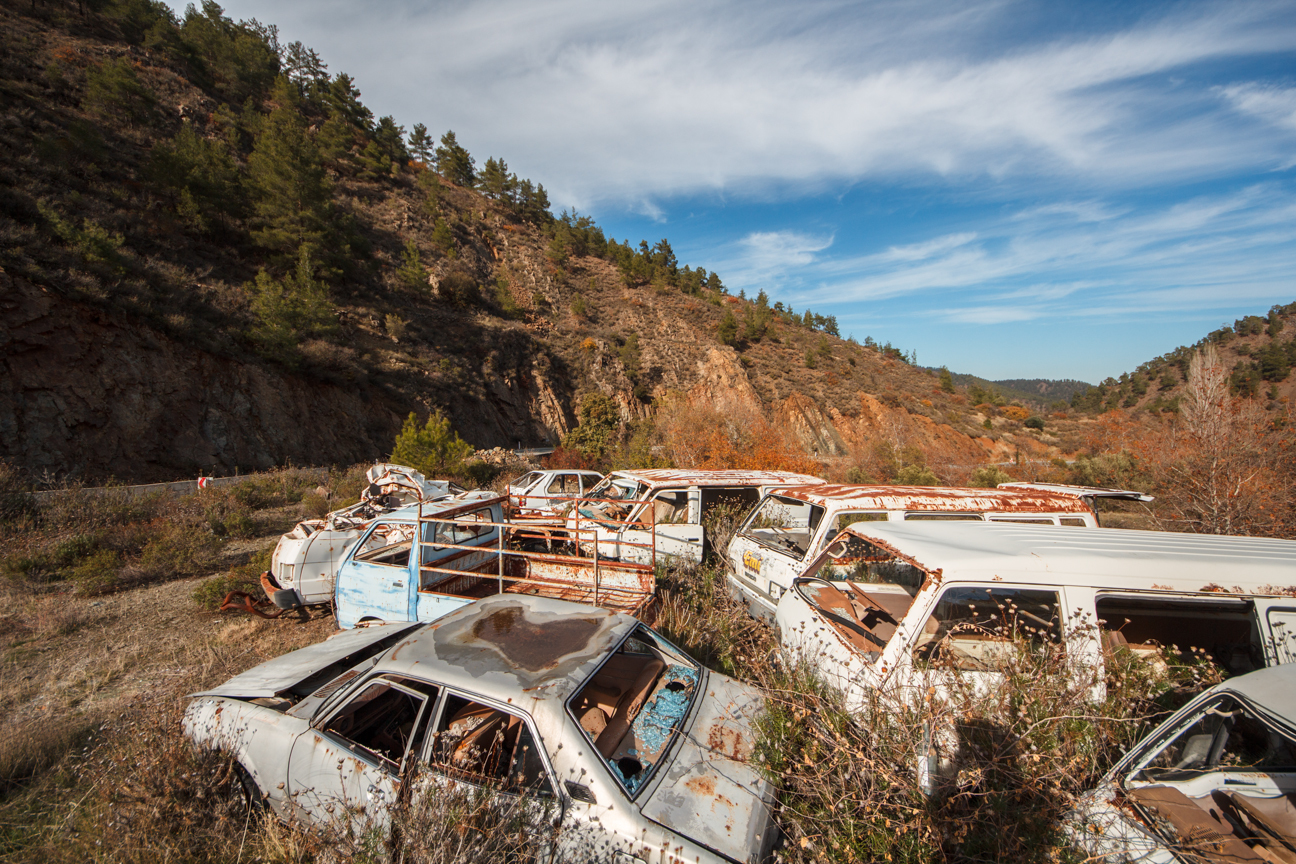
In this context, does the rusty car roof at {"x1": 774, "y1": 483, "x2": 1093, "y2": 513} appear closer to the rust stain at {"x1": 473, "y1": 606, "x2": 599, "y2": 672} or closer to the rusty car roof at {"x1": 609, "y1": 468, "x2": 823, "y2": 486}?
the rusty car roof at {"x1": 609, "y1": 468, "x2": 823, "y2": 486}

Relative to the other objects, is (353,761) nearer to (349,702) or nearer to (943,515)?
(349,702)

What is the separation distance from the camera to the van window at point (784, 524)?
5998mm

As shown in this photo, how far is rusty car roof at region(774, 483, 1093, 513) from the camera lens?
5418 millimetres

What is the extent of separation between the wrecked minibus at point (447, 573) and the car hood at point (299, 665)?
898mm

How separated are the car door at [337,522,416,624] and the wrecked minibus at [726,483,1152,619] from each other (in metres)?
3.64

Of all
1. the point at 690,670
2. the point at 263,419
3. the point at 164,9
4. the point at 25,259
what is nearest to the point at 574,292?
the point at 263,419

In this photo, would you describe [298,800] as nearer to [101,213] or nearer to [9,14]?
[101,213]

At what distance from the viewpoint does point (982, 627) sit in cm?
326

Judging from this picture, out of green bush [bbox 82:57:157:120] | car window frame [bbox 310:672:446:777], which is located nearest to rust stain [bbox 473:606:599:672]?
car window frame [bbox 310:672:446:777]

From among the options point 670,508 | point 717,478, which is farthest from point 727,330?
point 670,508

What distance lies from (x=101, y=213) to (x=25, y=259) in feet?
16.8

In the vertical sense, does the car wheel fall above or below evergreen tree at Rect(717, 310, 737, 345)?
below

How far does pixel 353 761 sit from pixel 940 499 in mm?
5789

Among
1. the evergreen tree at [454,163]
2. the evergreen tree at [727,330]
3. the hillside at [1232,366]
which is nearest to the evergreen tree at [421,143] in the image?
the evergreen tree at [454,163]
